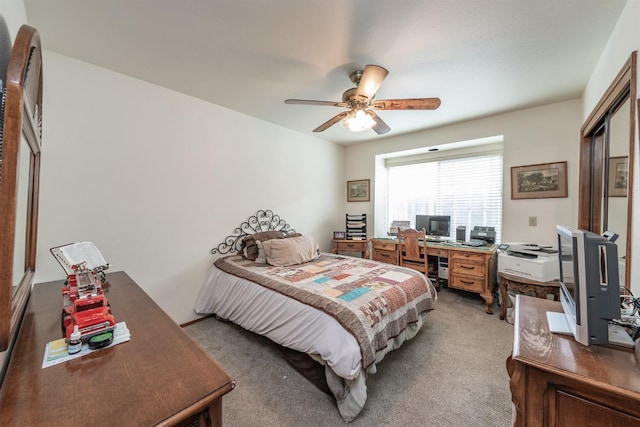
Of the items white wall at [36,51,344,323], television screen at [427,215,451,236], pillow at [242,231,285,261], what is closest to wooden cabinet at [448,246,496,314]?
television screen at [427,215,451,236]

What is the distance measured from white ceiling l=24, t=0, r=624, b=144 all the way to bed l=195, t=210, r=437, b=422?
180 cm

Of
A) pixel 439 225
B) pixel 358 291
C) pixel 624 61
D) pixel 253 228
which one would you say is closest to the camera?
pixel 624 61

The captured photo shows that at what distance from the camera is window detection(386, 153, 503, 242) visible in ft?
12.0

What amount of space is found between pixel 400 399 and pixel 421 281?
105 cm

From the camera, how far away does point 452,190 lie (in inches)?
159

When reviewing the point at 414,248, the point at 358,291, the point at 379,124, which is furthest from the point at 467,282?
the point at 379,124

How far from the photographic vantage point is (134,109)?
7.80ft

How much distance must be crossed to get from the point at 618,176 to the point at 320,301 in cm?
220

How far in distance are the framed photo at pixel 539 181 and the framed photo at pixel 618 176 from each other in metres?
1.08

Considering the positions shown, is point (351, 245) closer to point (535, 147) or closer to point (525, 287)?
point (525, 287)

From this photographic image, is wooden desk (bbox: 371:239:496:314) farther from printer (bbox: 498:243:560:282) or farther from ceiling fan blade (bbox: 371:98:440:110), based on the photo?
ceiling fan blade (bbox: 371:98:440:110)

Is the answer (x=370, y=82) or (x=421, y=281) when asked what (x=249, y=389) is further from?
(x=370, y=82)

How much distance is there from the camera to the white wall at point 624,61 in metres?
1.28

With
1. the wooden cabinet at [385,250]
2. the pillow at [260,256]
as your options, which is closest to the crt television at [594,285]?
the pillow at [260,256]
